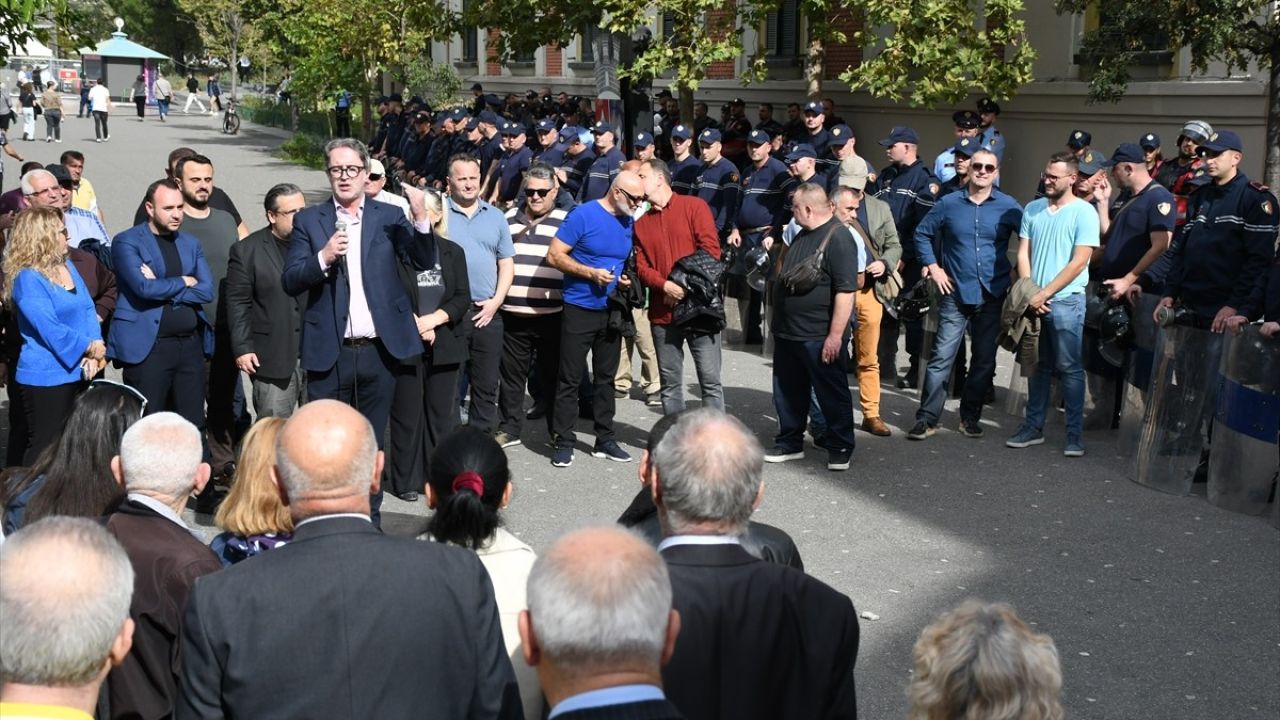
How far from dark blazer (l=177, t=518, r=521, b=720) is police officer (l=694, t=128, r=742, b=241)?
32.8 feet

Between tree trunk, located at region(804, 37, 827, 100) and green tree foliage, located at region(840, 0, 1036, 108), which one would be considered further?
tree trunk, located at region(804, 37, 827, 100)

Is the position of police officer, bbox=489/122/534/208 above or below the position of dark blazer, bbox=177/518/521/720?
above

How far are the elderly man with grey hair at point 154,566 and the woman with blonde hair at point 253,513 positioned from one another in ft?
0.85

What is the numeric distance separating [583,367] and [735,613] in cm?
620

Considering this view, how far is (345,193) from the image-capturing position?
23.2 ft

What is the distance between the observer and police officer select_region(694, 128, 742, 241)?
13148 millimetres

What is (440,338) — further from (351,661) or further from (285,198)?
(351,661)

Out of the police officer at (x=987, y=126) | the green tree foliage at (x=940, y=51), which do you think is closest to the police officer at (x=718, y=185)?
the police officer at (x=987, y=126)

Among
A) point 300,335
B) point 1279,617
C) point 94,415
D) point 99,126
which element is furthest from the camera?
point 99,126

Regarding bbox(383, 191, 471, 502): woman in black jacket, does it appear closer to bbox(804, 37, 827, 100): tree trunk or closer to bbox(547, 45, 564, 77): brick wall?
bbox(804, 37, 827, 100): tree trunk

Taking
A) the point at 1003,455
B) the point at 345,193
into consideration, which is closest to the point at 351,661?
the point at 345,193

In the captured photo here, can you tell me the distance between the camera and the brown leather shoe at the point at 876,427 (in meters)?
9.97

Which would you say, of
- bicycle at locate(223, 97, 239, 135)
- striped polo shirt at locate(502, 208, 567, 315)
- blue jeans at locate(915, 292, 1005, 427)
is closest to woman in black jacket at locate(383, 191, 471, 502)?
striped polo shirt at locate(502, 208, 567, 315)

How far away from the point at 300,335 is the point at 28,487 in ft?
9.09
